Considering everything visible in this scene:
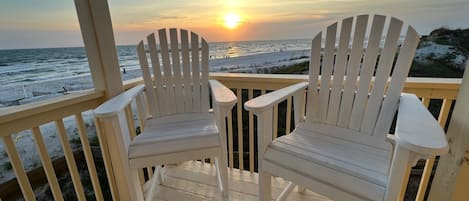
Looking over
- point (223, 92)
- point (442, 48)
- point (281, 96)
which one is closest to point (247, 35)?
point (223, 92)

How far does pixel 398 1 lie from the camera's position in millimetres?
1375

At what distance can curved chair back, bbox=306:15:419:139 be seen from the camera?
1.18 meters

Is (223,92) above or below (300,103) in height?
above

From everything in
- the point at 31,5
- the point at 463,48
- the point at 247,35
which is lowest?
the point at 463,48

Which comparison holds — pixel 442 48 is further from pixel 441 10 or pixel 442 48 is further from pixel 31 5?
pixel 31 5

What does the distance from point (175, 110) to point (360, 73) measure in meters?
1.28

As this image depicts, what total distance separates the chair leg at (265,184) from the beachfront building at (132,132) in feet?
0.76

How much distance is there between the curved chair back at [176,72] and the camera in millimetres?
1562

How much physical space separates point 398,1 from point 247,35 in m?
1.07

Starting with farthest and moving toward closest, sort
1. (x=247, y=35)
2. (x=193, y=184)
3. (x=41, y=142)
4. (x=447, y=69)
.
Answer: (x=247, y=35) → (x=193, y=184) → (x=447, y=69) → (x=41, y=142)

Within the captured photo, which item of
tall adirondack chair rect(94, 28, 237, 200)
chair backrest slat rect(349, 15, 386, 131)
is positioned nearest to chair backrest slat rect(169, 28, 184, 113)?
tall adirondack chair rect(94, 28, 237, 200)

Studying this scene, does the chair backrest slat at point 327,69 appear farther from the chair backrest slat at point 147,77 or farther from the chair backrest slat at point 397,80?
the chair backrest slat at point 147,77

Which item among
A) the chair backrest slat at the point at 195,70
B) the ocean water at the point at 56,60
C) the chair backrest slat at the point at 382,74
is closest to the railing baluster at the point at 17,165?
the ocean water at the point at 56,60

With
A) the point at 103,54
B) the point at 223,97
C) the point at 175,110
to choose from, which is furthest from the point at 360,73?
the point at 103,54
